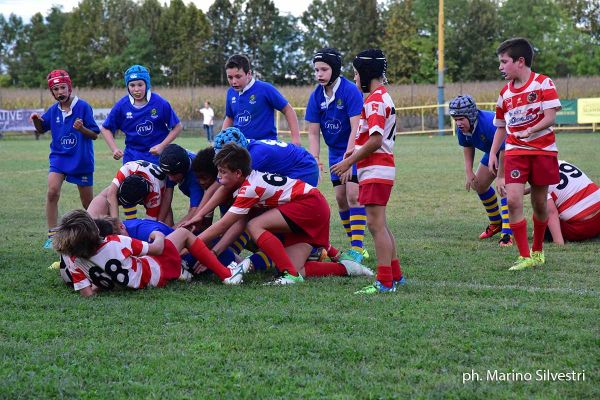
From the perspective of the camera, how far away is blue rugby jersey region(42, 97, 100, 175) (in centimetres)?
842

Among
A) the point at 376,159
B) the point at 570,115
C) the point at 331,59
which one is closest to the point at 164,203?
the point at 331,59

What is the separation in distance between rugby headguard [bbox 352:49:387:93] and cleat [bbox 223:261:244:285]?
1.68 meters

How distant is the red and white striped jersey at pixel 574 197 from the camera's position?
7.88 m

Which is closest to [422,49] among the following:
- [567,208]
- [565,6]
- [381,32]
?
[381,32]

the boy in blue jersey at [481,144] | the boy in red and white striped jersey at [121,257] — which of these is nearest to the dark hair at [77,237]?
the boy in red and white striped jersey at [121,257]

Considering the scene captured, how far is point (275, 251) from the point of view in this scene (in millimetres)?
6066

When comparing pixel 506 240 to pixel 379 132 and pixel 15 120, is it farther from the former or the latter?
pixel 15 120

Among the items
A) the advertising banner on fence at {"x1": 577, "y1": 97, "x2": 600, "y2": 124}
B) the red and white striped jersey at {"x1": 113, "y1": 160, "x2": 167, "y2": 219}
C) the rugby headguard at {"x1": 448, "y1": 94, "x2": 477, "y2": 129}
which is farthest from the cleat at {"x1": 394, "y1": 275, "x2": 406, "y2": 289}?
the advertising banner on fence at {"x1": 577, "y1": 97, "x2": 600, "y2": 124}

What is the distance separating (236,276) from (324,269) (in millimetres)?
748

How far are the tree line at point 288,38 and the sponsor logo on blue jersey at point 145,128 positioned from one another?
178ft

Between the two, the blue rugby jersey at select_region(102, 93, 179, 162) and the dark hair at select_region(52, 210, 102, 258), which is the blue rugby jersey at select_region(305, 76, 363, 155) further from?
the dark hair at select_region(52, 210, 102, 258)

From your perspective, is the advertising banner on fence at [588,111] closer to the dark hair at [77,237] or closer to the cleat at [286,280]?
the cleat at [286,280]

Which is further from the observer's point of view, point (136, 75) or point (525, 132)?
point (136, 75)

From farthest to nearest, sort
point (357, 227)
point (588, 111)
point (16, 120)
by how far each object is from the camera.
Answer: point (16, 120)
point (588, 111)
point (357, 227)
